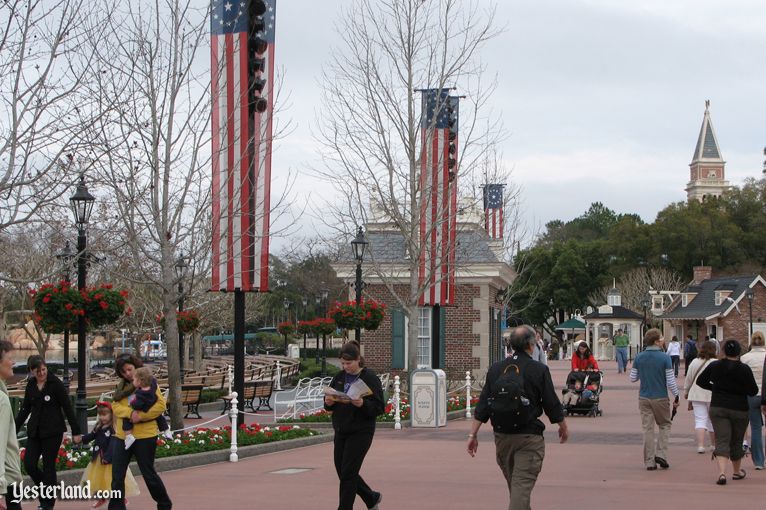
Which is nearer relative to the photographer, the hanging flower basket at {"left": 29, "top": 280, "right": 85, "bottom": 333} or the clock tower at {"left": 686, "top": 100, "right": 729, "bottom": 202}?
the hanging flower basket at {"left": 29, "top": 280, "right": 85, "bottom": 333}

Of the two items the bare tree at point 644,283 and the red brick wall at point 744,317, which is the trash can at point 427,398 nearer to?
the red brick wall at point 744,317

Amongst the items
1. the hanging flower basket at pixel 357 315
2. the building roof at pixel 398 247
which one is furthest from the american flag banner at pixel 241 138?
the building roof at pixel 398 247

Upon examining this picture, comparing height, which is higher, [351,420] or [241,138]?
[241,138]

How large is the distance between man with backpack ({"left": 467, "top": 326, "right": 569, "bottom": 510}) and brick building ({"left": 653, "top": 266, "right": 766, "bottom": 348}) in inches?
2134

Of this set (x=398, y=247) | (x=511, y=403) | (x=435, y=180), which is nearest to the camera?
(x=511, y=403)

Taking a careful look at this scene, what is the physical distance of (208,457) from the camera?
1563cm

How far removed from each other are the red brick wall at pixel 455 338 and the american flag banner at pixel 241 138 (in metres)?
15.4

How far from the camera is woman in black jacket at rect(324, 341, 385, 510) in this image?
9883mm

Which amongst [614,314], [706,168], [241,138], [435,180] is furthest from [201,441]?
[706,168]

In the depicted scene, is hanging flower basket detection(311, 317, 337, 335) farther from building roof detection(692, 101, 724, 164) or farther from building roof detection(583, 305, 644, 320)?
building roof detection(692, 101, 724, 164)

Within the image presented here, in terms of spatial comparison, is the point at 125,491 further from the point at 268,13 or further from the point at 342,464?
the point at 268,13

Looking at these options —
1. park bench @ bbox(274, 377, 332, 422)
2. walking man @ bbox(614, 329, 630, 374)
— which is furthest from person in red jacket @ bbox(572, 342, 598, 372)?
walking man @ bbox(614, 329, 630, 374)

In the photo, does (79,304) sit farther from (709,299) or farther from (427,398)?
(709,299)

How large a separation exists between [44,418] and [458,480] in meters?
5.11
